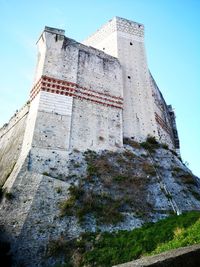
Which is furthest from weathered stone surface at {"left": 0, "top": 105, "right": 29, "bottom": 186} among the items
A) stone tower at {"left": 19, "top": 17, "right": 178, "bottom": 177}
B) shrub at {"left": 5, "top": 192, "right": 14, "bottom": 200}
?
shrub at {"left": 5, "top": 192, "right": 14, "bottom": 200}

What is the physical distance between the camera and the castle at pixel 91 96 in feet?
46.9

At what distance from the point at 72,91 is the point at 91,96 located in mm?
1216

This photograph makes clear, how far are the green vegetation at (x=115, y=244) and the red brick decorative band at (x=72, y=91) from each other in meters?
8.07

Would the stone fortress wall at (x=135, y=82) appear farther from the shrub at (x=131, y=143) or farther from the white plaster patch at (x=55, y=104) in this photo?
the white plaster patch at (x=55, y=104)

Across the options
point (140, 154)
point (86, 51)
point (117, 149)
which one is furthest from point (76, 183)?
point (86, 51)

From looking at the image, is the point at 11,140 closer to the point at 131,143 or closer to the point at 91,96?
the point at 91,96

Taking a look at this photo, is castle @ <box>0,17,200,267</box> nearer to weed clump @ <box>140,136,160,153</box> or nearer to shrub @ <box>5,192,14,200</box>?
shrub @ <box>5,192,14,200</box>

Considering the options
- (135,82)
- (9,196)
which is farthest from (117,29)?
(9,196)

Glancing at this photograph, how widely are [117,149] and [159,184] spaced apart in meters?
2.85

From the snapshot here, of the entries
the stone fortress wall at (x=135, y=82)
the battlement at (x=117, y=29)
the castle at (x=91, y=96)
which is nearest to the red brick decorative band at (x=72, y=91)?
the castle at (x=91, y=96)

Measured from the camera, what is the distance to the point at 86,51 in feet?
58.4

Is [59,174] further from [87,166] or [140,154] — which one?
[140,154]

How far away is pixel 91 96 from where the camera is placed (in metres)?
16.3

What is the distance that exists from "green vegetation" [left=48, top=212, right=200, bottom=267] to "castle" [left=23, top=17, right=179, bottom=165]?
480 cm
